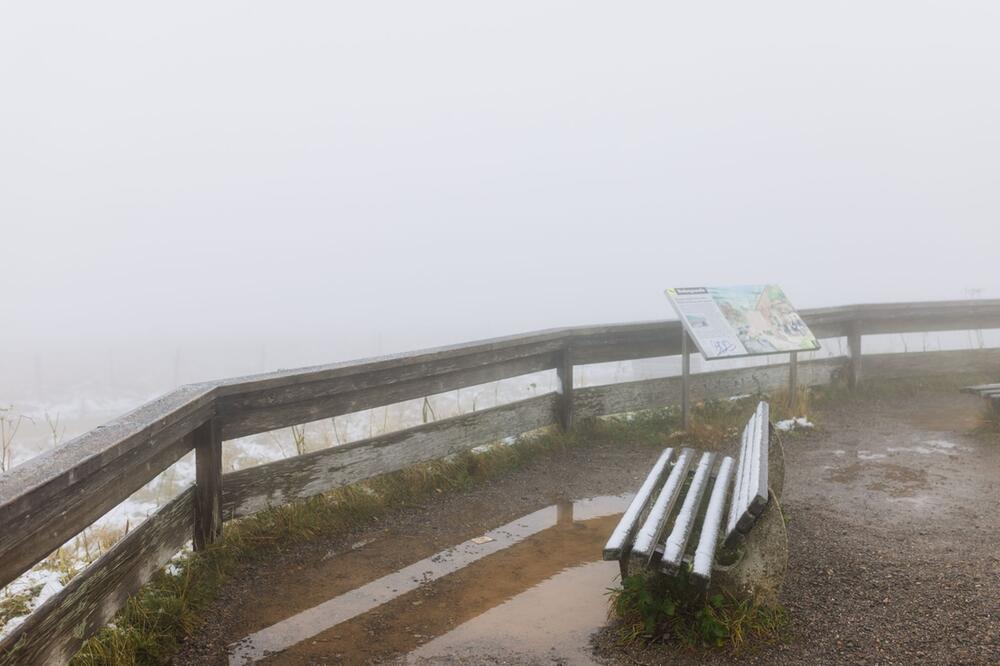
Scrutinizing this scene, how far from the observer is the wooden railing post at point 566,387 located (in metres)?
6.79

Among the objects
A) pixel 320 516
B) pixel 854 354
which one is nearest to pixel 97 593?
pixel 320 516

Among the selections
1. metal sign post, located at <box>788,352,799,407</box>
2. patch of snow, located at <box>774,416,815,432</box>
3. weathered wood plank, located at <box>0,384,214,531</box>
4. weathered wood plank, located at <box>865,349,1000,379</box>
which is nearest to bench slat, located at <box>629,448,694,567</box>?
weathered wood plank, located at <box>0,384,214,531</box>

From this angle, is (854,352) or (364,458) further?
(854,352)

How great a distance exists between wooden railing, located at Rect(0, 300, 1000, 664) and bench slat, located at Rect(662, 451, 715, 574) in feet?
7.08

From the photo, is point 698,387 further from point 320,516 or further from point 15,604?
point 15,604

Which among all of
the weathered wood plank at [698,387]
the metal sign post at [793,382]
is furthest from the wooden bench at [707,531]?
the metal sign post at [793,382]

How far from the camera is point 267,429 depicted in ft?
14.0

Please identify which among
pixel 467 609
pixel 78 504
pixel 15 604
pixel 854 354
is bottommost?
pixel 467 609

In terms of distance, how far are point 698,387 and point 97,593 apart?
6.32 m

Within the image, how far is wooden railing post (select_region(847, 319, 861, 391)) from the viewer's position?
8992mm

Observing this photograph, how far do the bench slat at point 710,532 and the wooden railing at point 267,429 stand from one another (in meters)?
2.31

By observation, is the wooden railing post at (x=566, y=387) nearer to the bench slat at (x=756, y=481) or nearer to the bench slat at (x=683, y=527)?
the bench slat at (x=683, y=527)

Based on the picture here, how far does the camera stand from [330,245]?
442 ft

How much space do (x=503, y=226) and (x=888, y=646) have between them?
14425cm
